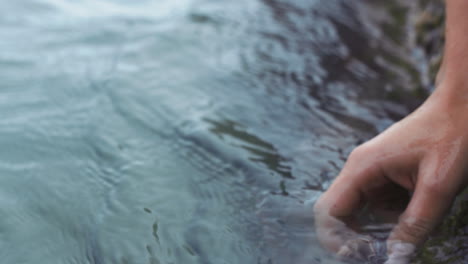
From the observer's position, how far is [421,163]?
2150mm

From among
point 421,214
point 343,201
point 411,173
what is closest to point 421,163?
point 411,173

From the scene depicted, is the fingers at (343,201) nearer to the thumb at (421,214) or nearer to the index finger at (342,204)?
the index finger at (342,204)

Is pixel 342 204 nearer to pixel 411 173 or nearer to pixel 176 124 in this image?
pixel 411 173

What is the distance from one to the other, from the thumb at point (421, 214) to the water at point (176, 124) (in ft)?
1.06

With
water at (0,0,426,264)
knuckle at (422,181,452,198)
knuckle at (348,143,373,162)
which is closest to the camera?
knuckle at (422,181,452,198)

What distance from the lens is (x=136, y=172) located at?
9.25ft

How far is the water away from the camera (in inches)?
94.2

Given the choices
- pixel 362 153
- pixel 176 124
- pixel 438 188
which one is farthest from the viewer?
pixel 176 124

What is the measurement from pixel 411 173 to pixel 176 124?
1547mm

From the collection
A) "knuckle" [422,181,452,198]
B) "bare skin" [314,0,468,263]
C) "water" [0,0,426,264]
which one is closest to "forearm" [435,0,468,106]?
"bare skin" [314,0,468,263]

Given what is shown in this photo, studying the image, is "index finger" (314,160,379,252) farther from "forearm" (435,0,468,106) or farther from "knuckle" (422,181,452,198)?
"forearm" (435,0,468,106)

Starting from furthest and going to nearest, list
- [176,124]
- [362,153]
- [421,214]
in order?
[176,124]
[362,153]
[421,214]

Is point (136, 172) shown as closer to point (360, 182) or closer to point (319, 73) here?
point (360, 182)

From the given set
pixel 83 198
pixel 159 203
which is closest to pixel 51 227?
pixel 83 198
